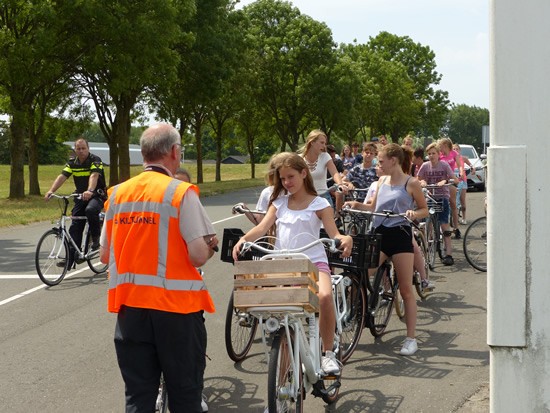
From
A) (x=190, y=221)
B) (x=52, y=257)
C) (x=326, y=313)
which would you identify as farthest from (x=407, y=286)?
(x=52, y=257)

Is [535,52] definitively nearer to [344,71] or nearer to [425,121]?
[344,71]

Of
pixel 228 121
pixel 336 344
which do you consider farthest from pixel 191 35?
pixel 336 344

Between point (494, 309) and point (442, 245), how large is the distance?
405 inches

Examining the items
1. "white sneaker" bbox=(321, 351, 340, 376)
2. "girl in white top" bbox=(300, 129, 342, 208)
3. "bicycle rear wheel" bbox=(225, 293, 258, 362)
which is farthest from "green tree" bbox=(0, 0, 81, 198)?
"white sneaker" bbox=(321, 351, 340, 376)

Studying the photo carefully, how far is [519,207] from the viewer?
3.24 m

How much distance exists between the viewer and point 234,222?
2055 cm

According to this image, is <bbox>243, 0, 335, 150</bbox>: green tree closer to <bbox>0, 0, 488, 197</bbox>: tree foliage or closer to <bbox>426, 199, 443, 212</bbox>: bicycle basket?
<bbox>0, 0, 488, 197</bbox>: tree foliage

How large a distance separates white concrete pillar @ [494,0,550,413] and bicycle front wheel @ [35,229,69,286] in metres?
9.07

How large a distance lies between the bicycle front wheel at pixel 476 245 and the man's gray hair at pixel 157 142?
28.7ft

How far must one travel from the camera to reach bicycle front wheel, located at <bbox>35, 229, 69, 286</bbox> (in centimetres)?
1164

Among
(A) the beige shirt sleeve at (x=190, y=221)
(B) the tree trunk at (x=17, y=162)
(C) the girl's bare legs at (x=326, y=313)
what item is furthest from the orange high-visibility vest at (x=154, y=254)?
(B) the tree trunk at (x=17, y=162)

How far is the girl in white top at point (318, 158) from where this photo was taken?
32.3ft

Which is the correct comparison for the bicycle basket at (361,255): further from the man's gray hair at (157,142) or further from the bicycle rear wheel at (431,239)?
the bicycle rear wheel at (431,239)

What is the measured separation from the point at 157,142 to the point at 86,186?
8415mm
